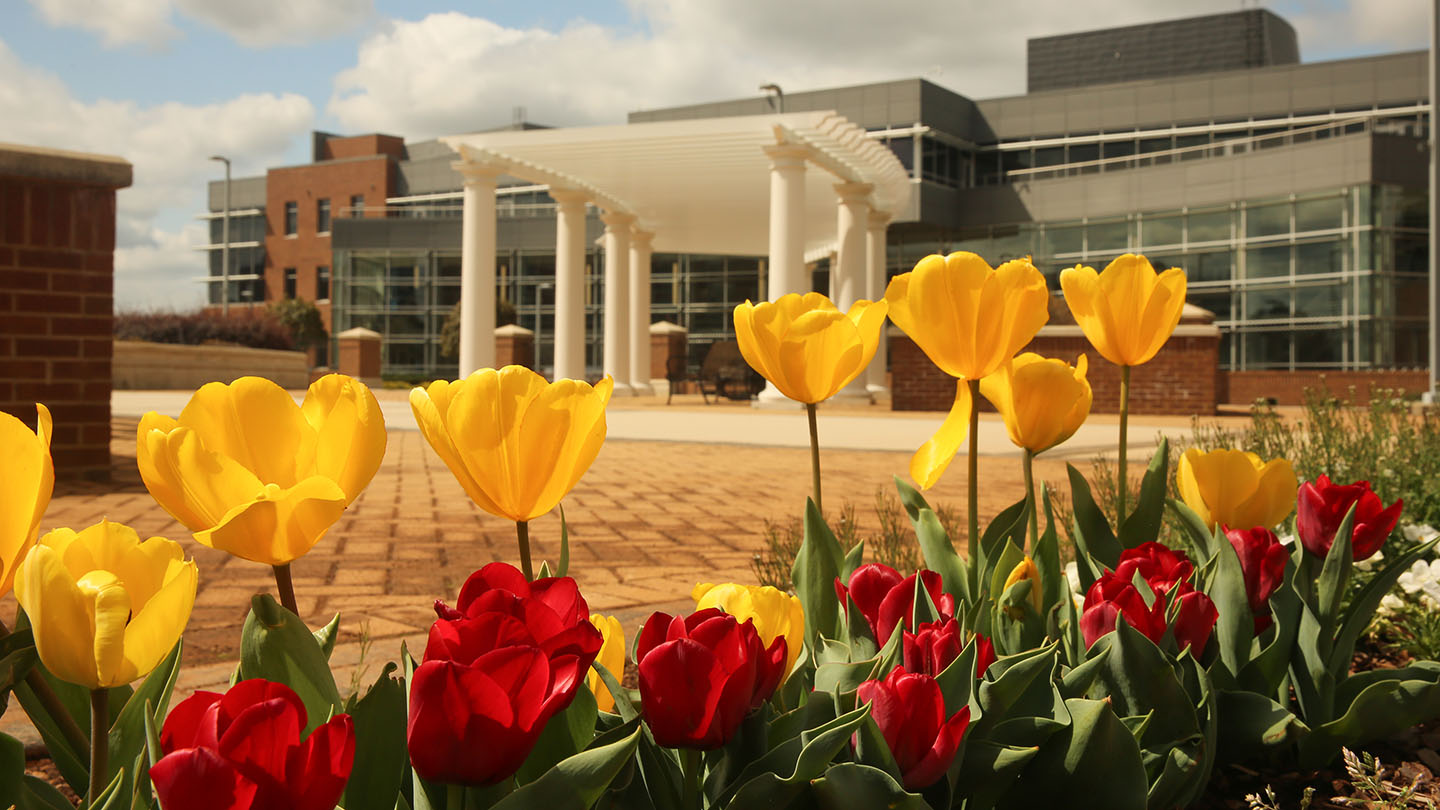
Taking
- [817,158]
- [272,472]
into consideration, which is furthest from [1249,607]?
[817,158]

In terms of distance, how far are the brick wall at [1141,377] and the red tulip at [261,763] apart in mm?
16573

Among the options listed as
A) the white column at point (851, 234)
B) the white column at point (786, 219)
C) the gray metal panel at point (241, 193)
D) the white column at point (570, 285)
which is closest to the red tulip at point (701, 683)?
the white column at point (786, 219)

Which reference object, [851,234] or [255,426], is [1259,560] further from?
[851,234]

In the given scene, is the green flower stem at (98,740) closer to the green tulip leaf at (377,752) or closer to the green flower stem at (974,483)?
the green tulip leaf at (377,752)

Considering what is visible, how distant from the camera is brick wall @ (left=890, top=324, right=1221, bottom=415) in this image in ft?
55.7

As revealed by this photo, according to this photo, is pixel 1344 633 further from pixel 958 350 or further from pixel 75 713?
pixel 75 713

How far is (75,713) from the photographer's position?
1.02 meters

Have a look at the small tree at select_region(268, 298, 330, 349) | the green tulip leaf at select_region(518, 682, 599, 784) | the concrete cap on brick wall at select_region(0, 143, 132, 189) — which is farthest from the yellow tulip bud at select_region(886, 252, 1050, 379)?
the small tree at select_region(268, 298, 330, 349)

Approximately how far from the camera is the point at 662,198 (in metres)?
24.6

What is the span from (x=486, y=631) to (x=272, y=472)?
266 millimetres

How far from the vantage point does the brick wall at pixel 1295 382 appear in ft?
76.9

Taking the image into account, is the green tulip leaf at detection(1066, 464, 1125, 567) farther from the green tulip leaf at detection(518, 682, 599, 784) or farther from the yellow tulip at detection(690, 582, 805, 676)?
the green tulip leaf at detection(518, 682, 599, 784)

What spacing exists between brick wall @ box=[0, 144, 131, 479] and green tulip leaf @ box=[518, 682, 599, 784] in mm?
5836

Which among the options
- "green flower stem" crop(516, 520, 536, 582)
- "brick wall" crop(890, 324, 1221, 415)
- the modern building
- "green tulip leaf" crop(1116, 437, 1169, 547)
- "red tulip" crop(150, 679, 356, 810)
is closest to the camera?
"red tulip" crop(150, 679, 356, 810)
